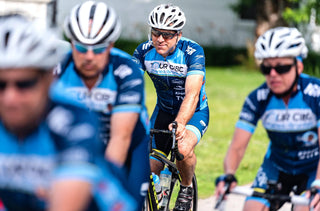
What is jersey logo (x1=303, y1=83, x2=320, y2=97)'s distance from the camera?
174 inches

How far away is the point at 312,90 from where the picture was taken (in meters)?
4.43

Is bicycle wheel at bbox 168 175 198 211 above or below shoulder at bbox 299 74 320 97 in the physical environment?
below

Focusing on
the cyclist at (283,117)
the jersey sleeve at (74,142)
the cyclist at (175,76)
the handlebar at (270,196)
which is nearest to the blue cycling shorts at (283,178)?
the cyclist at (283,117)

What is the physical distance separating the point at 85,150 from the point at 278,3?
85.2ft

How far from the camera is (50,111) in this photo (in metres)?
2.62

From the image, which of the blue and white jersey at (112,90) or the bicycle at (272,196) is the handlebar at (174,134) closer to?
the blue and white jersey at (112,90)

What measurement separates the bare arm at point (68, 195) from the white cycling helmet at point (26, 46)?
50 centimetres

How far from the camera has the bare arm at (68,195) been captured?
8.22 ft

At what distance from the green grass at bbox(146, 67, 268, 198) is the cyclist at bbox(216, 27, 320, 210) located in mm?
3774

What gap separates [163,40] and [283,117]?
2134 millimetres

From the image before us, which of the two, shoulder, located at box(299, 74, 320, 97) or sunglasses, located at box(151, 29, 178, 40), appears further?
sunglasses, located at box(151, 29, 178, 40)

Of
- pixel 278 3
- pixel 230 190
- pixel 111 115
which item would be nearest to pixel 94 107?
pixel 111 115

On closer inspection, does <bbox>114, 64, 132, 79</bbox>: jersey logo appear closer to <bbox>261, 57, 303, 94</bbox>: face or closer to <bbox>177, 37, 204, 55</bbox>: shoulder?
<bbox>261, 57, 303, 94</bbox>: face

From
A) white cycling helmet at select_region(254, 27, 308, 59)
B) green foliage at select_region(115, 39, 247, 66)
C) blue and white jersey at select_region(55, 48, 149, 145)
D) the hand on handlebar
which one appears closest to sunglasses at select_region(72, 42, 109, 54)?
blue and white jersey at select_region(55, 48, 149, 145)
